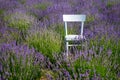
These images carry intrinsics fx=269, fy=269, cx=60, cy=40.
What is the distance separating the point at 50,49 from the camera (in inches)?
165

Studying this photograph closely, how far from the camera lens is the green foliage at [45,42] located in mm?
4207

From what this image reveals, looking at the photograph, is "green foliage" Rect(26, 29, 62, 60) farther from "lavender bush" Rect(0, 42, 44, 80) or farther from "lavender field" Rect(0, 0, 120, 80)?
"lavender bush" Rect(0, 42, 44, 80)

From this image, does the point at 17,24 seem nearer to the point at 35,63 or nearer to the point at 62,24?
the point at 62,24

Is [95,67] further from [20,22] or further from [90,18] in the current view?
[90,18]

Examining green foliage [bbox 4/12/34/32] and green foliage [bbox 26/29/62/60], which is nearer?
green foliage [bbox 26/29/62/60]

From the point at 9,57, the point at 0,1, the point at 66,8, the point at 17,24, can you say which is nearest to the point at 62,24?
the point at 17,24

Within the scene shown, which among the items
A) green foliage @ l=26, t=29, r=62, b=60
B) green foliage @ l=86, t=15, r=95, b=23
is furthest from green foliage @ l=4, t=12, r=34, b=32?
green foliage @ l=86, t=15, r=95, b=23

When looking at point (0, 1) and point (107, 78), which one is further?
point (0, 1)

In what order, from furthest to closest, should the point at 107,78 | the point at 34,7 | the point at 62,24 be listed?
1. the point at 34,7
2. the point at 62,24
3. the point at 107,78

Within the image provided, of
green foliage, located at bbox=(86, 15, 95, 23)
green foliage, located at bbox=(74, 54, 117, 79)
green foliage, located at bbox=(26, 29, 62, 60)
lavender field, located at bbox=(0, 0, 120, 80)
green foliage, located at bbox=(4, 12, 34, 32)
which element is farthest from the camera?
green foliage, located at bbox=(86, 15, 95, 23)

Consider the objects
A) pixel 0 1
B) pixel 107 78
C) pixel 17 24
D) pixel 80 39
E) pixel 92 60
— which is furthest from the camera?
pixel 0 1

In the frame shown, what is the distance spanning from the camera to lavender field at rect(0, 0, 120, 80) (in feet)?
9.80

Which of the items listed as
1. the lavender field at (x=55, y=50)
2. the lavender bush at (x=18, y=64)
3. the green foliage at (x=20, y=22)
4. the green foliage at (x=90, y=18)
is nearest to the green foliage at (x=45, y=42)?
the lavender field at (x=55, y=50)

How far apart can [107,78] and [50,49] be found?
1501 mm
